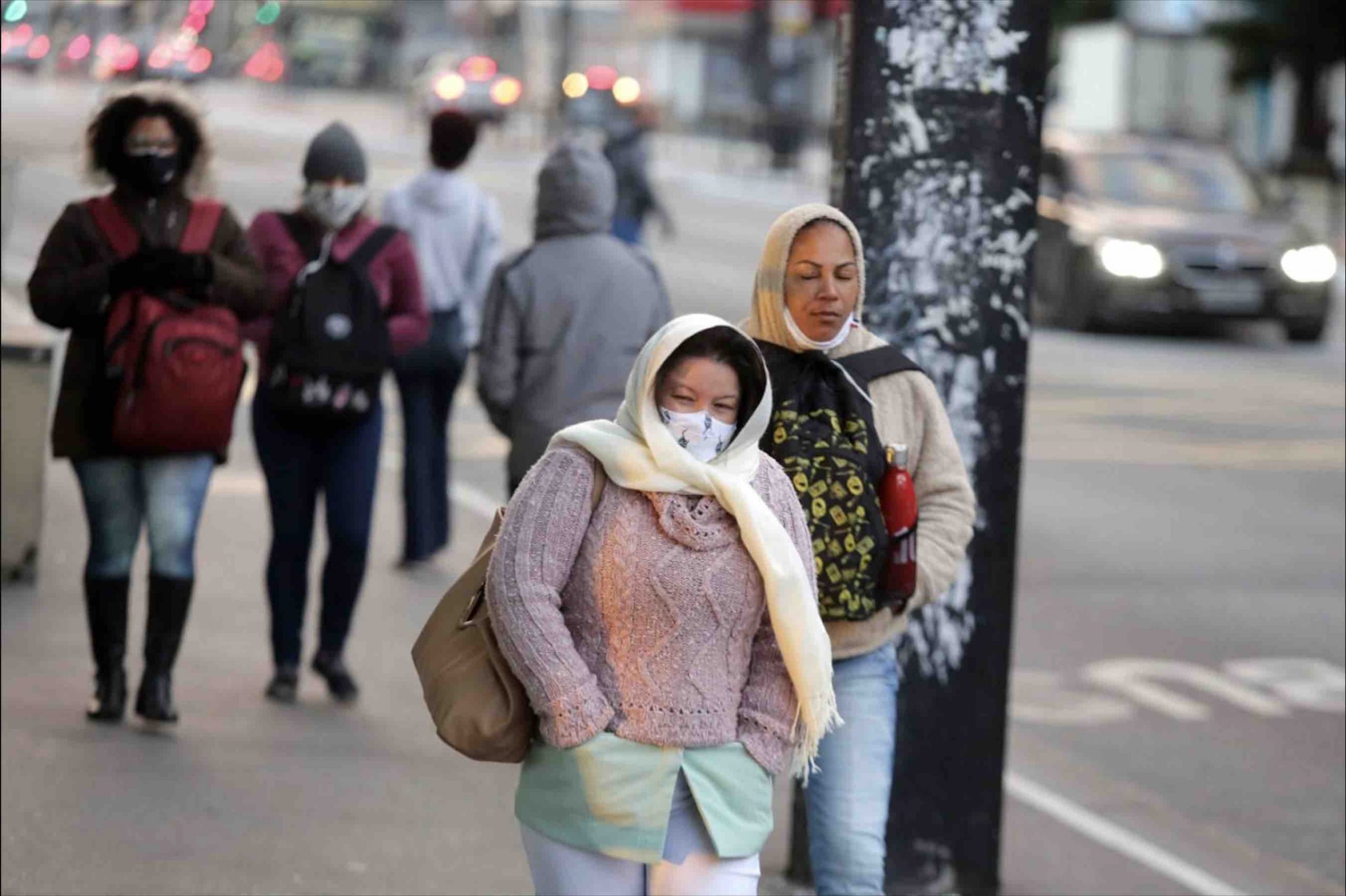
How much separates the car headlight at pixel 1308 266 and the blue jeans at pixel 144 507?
15667mm

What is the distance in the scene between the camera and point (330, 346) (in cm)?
732

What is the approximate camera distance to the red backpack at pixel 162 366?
672cm

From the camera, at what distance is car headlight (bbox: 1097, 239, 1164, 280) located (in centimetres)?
2105

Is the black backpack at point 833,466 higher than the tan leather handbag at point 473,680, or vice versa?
the black backpack at point 833,466

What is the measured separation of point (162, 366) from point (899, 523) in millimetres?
2664

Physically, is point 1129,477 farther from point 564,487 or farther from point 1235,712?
point 564,487

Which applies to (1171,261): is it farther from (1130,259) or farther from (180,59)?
(180,59)

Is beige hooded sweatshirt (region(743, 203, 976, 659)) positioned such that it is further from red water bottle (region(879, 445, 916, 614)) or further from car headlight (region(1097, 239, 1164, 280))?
car headlight (region(1097, 239, 1164, 280))

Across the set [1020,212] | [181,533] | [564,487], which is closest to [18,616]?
[181,533]

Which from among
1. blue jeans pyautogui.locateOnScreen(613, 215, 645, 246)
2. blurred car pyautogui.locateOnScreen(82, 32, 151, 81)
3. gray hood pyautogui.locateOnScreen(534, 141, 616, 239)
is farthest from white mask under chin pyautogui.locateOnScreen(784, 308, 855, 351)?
blue jeans pyautogui.locateOnScreen(613, 215, 645, 246)

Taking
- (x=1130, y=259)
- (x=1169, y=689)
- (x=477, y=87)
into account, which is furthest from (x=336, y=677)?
(x=477, y=87)

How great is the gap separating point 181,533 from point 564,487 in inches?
131

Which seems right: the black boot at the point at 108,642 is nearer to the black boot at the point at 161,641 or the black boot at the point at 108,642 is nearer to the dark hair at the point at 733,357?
the black boot at the point at 161,641

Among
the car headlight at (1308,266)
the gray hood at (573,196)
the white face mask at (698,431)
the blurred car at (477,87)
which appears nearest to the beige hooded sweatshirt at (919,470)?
the white face mask at (698,431)
